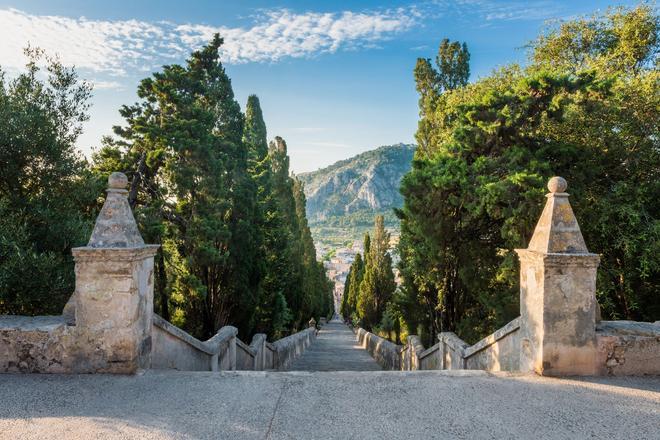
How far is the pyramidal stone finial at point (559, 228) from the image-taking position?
12.7 feet

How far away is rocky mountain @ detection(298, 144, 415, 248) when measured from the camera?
161500 millimetres

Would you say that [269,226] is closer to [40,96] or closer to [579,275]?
[40,96]

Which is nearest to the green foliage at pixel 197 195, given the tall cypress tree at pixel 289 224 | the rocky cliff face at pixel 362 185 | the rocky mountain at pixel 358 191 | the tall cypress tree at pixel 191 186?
the tall cypress tree at pixel 191 186

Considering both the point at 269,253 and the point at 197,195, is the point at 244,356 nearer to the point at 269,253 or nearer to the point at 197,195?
the point at 197,195

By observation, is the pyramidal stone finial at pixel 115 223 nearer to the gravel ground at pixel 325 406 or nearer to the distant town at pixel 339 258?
the gravel ground at pixel 325 406

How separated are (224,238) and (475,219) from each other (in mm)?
6253

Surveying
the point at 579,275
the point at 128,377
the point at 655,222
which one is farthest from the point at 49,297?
the point at 655,222

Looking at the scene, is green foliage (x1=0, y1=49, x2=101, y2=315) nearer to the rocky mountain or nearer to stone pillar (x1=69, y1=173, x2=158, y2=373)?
stone pillar (x1=69, y1=173, x2=158, y2=373)

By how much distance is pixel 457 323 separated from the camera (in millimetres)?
9914

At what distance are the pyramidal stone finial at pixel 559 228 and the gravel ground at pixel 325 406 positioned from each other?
134cm

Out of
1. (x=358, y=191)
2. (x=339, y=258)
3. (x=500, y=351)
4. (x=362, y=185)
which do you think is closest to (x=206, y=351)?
(x=500, y=351)

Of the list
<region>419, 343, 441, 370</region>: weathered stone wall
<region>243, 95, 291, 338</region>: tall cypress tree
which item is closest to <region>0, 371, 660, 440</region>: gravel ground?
<region>419, 343, 441, 370</region>: weathered stone wall

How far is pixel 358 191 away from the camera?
174375mm

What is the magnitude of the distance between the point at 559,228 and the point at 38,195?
7.95m
